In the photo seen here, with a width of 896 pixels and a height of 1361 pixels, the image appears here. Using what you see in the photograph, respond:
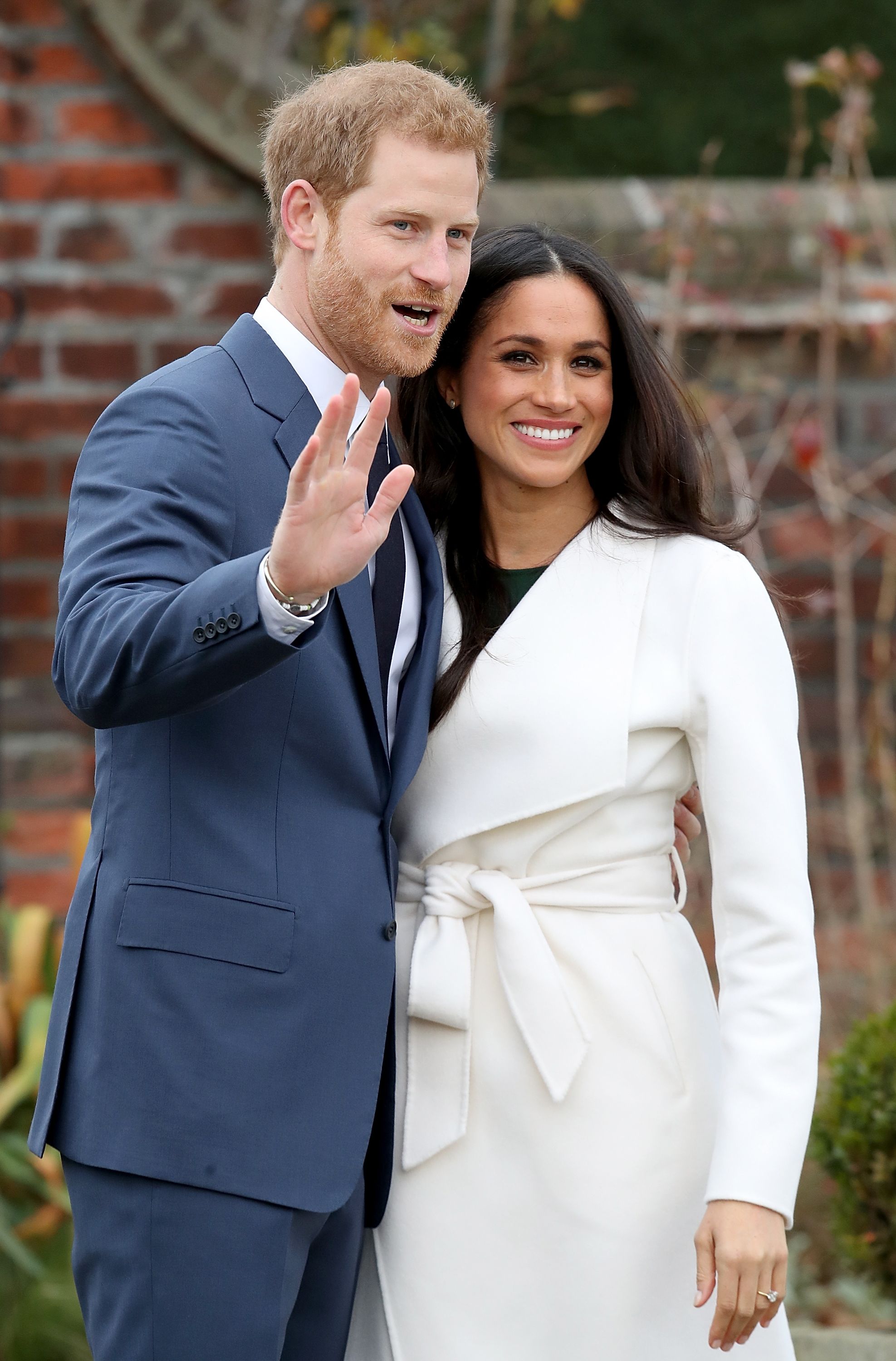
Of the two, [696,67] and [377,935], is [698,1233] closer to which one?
[377,935]

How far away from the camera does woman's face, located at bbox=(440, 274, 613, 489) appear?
237cm

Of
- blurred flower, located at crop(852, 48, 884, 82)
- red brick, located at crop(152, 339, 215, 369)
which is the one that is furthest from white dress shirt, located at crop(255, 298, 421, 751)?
blurred flower, located at crop(852, 48, 884, 82)

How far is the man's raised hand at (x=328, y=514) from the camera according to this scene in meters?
1.67

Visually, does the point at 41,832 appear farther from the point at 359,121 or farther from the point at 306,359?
the point at 359,121

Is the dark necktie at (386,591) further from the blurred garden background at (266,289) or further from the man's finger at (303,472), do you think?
the blurred garden background at (266,289)

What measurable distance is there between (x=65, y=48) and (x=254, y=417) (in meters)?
2.40

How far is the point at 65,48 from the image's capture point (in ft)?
13.2

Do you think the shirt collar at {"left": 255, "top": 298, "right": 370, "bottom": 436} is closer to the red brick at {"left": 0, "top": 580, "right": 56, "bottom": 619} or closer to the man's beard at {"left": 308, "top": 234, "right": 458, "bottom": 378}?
the man's beard at {"left": 308, "top": 234, "right": 458, "bottom": 378}

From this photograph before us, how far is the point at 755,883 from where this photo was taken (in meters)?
2.19

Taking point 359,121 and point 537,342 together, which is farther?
point 537,342

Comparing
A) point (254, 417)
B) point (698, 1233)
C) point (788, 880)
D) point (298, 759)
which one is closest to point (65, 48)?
point (254, 417)

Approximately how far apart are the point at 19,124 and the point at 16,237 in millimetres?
273

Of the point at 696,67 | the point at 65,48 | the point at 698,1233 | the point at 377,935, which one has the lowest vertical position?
the point at 698,1233

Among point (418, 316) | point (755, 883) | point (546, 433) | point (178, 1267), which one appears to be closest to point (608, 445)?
point (546, 433)
